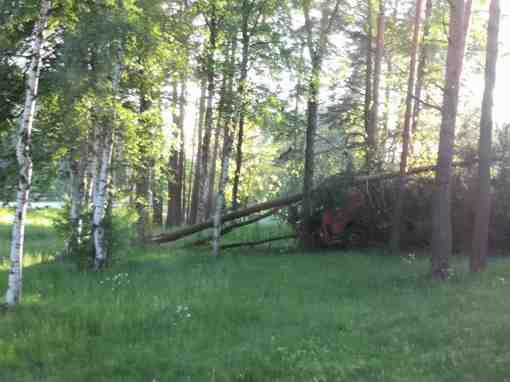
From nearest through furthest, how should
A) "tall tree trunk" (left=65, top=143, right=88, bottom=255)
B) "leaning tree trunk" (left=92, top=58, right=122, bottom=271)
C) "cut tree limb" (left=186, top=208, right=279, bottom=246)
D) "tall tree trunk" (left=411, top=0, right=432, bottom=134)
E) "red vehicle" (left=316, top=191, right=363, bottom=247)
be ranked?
"leaning tree trunk" (left=92, top=58, right=122, bottom=271) → "tall tree trunk" (left=65, top=143, right=88, bottom=255) → "red vehicle" (left=316, top=191, right=363, bottom=247) → "cut tree limb" (left=186, top=208, right=279, bottom=246) → "tall tree trunk" (left=411, top=0, right=432, bottom=134)

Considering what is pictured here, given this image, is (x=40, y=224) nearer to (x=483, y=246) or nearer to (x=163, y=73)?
(x=163, y=73)

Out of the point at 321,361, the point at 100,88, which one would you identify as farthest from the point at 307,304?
the point at 100,88

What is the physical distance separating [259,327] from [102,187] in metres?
5.86

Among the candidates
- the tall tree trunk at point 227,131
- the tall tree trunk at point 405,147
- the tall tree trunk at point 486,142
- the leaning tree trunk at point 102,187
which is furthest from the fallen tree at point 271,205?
the leaning tree trunk at point 102,187

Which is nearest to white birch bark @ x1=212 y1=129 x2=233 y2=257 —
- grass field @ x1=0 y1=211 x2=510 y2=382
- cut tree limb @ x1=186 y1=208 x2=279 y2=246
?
cut tree limb @ x1=186 y1=208 x2=279 y2=246

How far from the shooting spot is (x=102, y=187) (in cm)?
1247

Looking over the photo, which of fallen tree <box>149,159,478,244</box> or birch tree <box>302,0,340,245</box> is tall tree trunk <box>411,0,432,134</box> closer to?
fallen tree <box>149,159,478,244</box>

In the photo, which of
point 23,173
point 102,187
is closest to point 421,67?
point 102,187

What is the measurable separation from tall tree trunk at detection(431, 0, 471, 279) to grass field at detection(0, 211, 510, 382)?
21.1 inches

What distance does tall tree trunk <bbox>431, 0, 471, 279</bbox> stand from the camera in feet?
37.8

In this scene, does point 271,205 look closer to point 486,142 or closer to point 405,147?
point 405,147

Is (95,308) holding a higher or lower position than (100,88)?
lower

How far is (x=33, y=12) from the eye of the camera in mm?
9781

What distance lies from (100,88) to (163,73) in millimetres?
3218
